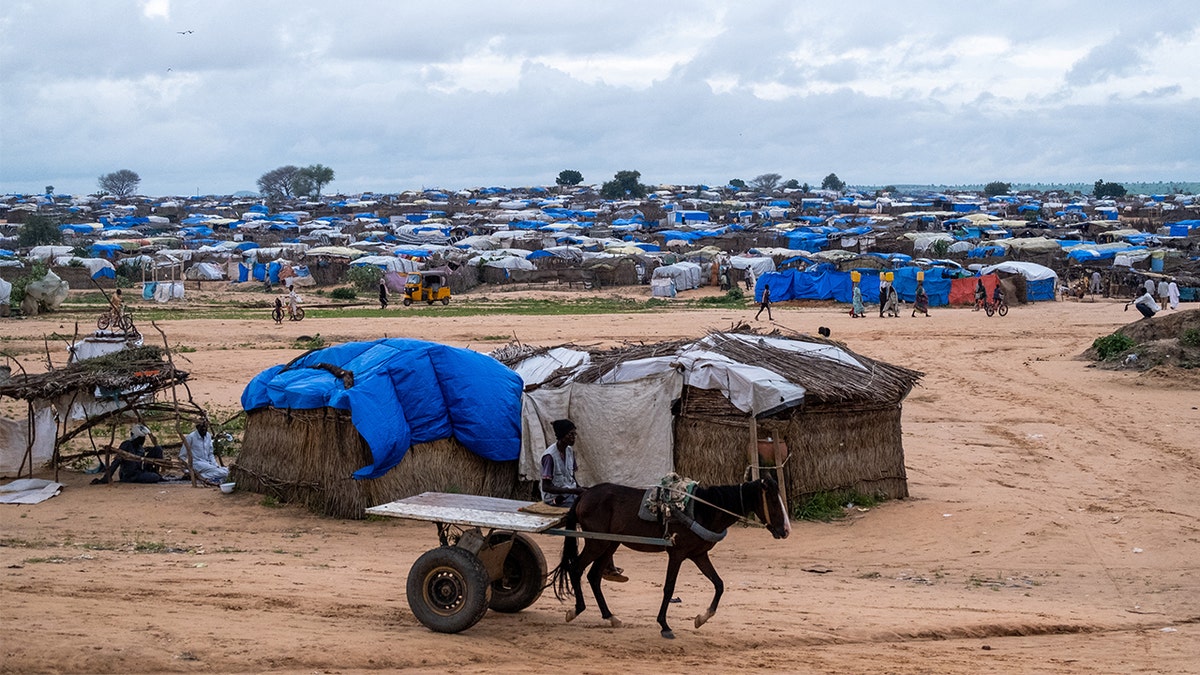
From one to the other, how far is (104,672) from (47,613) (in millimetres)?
1116

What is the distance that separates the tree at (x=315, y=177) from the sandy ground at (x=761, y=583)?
475ft

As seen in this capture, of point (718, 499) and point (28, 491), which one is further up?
point (718, 499)

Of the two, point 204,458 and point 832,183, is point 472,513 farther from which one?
point 832,183

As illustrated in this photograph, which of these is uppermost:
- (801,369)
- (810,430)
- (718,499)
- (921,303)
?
(801,369)

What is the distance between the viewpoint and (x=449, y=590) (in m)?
7.54

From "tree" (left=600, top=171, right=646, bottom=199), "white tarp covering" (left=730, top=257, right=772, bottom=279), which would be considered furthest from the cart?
"tree" (left=600, top=171, right=646, bottom=199)

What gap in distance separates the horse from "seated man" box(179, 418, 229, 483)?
21.6ft

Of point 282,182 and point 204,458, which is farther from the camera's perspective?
point 282,182

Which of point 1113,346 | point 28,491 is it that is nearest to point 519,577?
point 28,491

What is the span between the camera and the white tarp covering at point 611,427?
11828 millimetres

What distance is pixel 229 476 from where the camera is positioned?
1290 centimetres

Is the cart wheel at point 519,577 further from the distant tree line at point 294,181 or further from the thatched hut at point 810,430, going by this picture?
the distant tree line at point 294,181

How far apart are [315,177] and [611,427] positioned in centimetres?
14895

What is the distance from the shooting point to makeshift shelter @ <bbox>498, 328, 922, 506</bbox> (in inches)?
452
